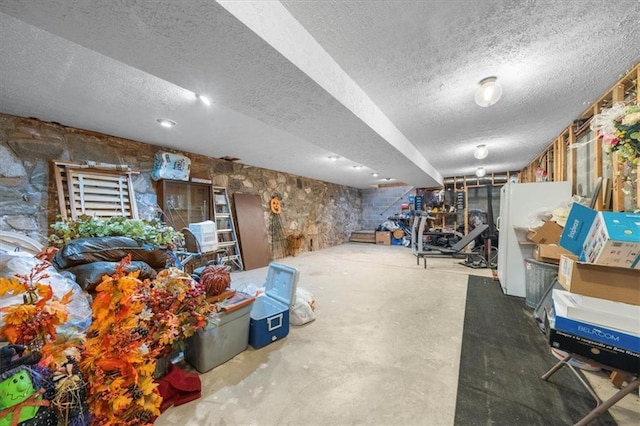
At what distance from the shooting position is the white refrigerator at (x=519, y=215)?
9.13 ft

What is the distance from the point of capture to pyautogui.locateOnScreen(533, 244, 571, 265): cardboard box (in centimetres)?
236

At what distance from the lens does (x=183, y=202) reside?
12.6ft

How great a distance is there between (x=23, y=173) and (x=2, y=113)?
1.99 feet


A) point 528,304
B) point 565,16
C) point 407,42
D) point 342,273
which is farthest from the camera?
point 342,273

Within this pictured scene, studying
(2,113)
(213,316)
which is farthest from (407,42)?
(2,113)

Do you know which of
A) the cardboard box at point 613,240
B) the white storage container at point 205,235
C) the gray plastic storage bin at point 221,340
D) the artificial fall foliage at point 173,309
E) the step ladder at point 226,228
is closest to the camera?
the artificial fall foliage at point 173,309

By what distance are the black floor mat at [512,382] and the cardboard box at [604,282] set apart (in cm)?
59

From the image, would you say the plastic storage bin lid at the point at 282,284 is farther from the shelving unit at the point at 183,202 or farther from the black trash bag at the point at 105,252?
the shelving unit at the point at 183,202

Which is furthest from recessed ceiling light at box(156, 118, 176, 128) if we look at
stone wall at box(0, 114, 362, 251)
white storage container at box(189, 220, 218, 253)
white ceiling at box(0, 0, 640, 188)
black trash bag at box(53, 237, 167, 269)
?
black trash bag at box(53, 237, 167, 269)

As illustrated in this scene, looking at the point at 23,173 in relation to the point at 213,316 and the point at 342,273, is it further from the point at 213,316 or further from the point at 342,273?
the point at 342,273

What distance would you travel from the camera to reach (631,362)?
1053 millimetres

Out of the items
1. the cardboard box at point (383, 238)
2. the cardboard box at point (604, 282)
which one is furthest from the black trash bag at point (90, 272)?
the cardboard box at point (383, 238)

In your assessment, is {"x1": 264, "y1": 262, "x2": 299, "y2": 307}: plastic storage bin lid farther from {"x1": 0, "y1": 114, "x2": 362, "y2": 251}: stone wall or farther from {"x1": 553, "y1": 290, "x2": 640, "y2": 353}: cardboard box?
{"x1": 0, "y1": 114, "x2": 362, "y2": 251}: stone wall

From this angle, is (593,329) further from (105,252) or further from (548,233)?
(105,252)
